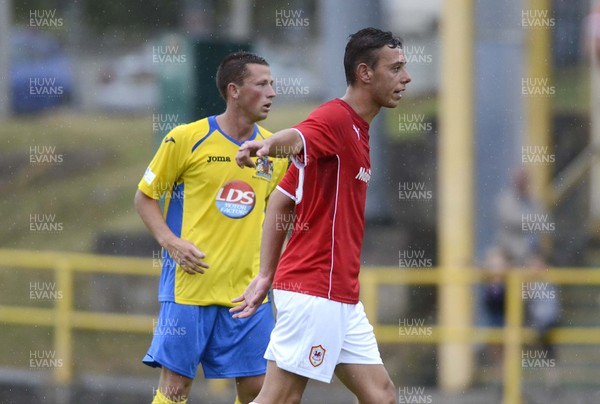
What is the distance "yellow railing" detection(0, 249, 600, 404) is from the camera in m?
9.86

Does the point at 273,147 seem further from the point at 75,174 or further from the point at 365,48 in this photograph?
the point at 75,174

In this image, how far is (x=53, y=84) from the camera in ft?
83.9

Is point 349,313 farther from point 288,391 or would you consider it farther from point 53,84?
point 53,84

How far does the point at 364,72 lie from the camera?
539 centimetres

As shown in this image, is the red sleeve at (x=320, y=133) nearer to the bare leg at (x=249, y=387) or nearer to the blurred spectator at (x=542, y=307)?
the bare leg at (x=249, y=387)

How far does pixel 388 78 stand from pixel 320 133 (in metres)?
0.52

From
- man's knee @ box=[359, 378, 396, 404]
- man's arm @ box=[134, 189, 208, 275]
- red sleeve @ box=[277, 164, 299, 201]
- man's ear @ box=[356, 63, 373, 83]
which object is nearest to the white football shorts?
man's knee @ box=[359, 378, 396, 404]

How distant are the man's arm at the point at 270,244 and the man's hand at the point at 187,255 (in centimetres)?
54

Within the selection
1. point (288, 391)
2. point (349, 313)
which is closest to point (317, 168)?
point (349, 313)

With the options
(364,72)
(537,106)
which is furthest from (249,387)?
(537,106)

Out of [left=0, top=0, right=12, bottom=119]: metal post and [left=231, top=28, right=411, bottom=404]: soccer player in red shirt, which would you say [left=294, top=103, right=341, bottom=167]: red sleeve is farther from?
[left=0, top=0, right=12, bottom=119]: metal post

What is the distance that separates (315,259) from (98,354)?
790 centimetres

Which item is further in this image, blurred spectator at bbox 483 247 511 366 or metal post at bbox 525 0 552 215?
metal post at bbox 525 0 552 215

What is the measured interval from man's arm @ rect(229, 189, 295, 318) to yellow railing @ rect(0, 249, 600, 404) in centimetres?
448
